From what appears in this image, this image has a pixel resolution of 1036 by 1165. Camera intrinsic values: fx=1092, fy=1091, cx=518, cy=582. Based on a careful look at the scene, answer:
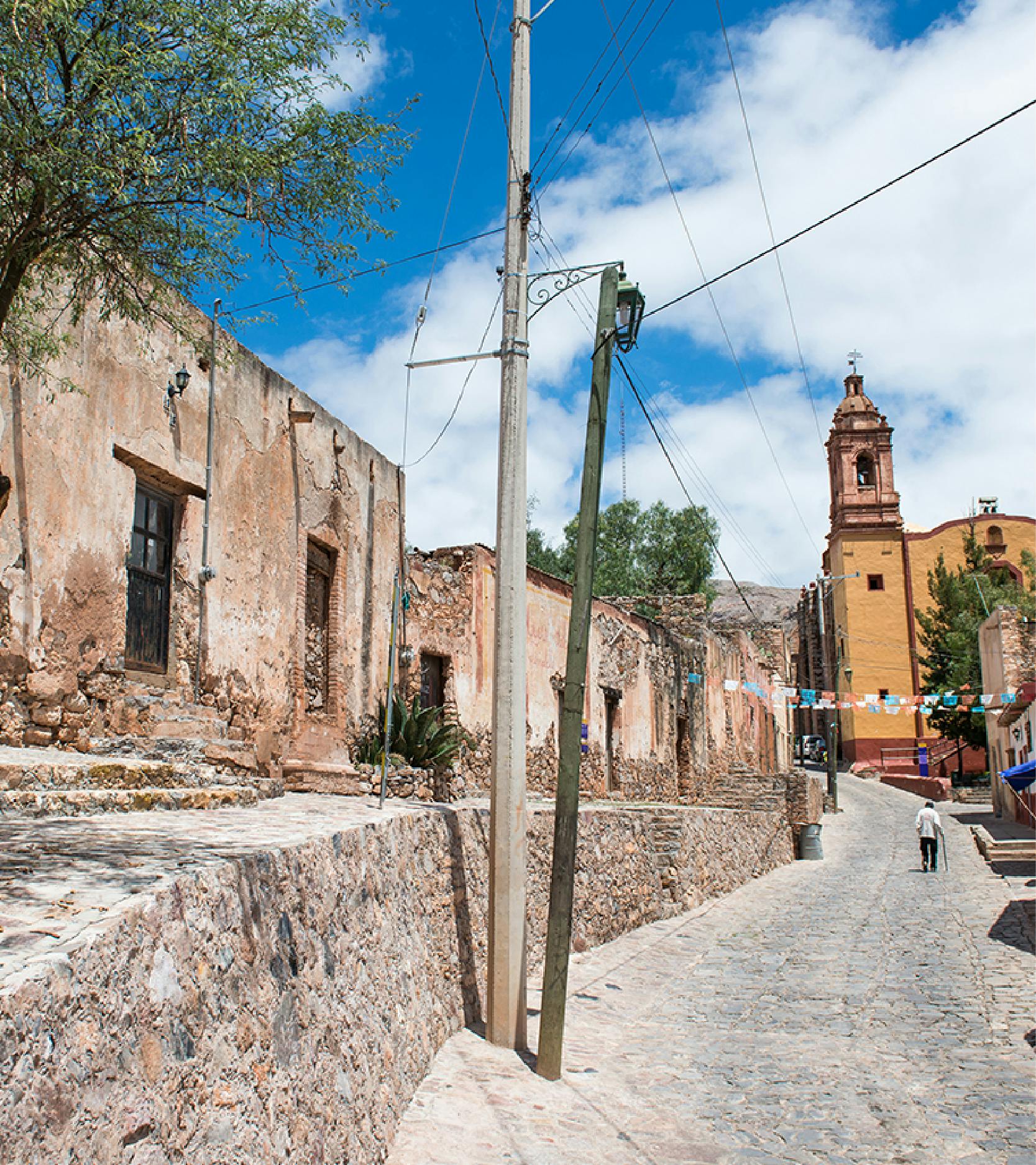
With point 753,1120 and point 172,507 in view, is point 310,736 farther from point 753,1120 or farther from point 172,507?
point 753,1120

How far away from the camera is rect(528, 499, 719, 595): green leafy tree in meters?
45.2

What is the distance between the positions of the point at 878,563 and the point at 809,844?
31.6 metres

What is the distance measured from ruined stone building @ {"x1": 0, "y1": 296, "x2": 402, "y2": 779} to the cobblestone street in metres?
4.04

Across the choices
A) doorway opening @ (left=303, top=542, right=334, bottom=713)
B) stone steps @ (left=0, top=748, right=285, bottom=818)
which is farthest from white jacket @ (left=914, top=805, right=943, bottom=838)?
stone steps @ (left=0, top=748, right=285, bottom=818)

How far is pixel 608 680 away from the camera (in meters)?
22.5

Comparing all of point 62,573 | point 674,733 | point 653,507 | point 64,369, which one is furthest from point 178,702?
point 653,507

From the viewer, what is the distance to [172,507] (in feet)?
33.8

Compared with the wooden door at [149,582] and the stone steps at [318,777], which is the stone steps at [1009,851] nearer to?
the stone steps at [318,777]

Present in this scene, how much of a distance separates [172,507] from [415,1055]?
599 centimetres

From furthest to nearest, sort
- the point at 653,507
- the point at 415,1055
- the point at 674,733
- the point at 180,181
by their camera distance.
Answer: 1. the point at 653,507
2. the point at 674,733
3. the point at 180,181
4. the point at 415,1055

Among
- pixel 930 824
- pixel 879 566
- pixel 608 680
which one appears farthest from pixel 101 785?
pixel 879 566

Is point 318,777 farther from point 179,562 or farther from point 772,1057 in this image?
point 772,1057

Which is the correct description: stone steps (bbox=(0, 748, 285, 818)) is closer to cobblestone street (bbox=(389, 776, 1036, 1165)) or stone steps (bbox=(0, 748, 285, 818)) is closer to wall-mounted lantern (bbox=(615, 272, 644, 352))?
cobblestone street (bbox=(389, 776, 1036, 1165))

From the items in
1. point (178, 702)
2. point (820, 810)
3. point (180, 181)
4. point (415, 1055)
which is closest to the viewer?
point (415, 1055)
